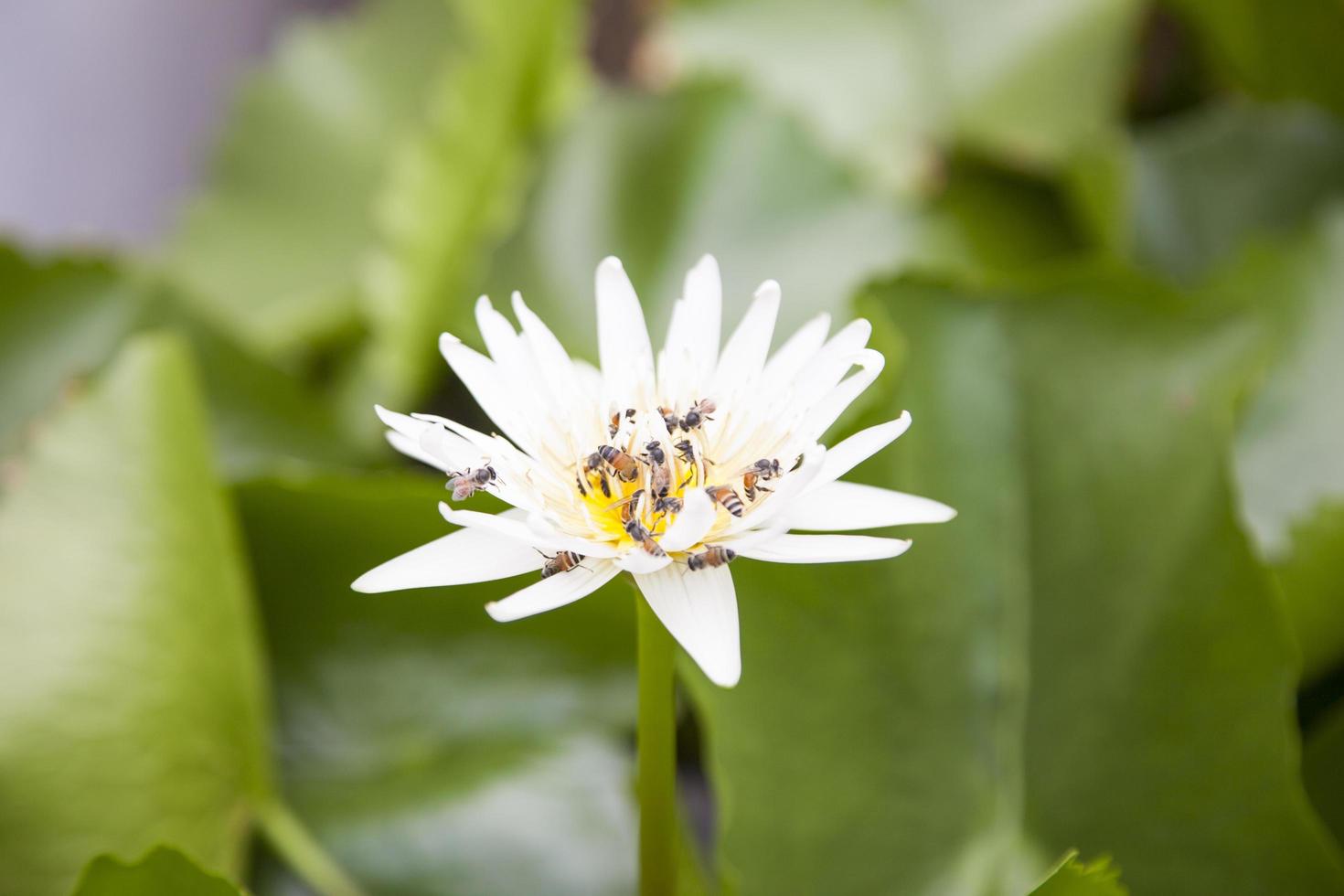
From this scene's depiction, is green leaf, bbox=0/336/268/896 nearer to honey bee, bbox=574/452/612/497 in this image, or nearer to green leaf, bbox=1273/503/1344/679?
honey bee, bbox=574/452/612/497

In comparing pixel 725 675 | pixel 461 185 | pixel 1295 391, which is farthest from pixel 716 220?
pixel 725 675

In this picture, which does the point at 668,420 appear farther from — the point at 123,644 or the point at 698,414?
the point at 123,644

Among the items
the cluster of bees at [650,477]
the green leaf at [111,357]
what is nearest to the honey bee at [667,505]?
the cluster of bees at [650,477]

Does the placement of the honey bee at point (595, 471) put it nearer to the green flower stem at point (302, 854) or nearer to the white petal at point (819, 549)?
the white petal at point (819, 549)

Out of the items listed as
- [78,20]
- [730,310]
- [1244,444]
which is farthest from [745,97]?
[78,20]

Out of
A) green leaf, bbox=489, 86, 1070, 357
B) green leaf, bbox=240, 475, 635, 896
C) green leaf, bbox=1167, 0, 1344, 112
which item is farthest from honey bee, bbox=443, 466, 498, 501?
green leaf, bbox=1167, 0, 1344, 112
